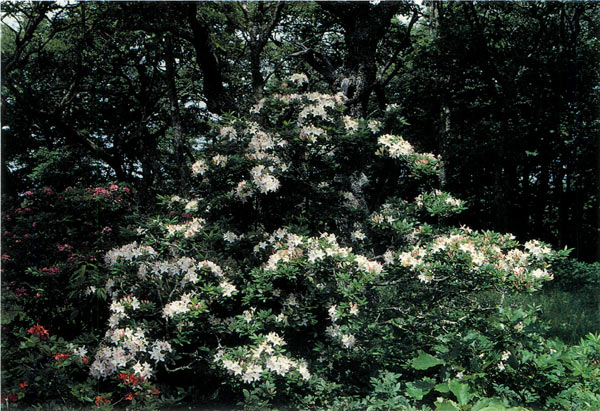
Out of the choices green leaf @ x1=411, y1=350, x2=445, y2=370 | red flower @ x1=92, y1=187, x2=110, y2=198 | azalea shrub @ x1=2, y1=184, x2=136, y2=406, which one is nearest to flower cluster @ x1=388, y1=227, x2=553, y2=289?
green leaf @ x1=411, y1=350, x2=445, y2=370

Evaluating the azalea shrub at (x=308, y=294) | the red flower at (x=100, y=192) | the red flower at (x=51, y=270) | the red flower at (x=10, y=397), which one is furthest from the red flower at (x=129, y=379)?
the red flower at (x=100, y=192)

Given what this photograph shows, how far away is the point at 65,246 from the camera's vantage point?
4.98 m

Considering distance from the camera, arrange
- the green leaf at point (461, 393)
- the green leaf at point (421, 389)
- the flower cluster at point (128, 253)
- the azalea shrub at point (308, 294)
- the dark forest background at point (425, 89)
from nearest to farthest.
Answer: the green leaf at point (461, 393), the green leaf at point (421, 389), the azalea shrub at point (308, 294), the flower cluster at point (128, 253), the dark forest background at point (425, 89)

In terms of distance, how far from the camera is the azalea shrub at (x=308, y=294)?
127 inches

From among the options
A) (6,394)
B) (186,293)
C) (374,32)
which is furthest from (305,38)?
(6,394)

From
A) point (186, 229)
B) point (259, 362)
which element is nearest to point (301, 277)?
point (259, 362)

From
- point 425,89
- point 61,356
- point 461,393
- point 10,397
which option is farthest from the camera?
point 425,89

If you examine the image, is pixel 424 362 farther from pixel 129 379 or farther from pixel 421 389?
pixel 129 379

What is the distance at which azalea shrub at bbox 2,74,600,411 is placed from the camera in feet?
10.6

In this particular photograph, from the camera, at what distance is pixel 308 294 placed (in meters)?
3.90

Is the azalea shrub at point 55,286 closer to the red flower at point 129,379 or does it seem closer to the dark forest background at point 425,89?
the red flower at point 129,379

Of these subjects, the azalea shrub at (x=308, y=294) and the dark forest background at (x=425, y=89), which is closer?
the azalea shrub at (x=308, y=294)

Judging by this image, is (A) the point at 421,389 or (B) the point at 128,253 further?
(B) the point at 128,253

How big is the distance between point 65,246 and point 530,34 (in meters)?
13.5
